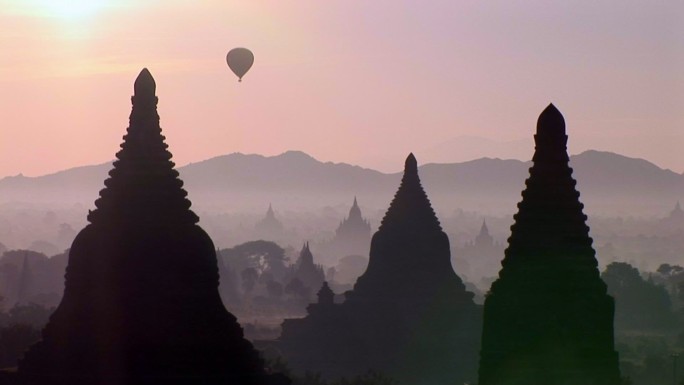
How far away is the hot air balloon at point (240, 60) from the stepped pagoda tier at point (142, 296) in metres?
56.4

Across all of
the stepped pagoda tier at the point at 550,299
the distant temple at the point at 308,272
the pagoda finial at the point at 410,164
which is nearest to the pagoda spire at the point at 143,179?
the stepped pagoda tier at the point at 550,299

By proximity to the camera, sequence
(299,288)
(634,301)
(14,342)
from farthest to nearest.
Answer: (299,288) → (634,301) → (14,342)

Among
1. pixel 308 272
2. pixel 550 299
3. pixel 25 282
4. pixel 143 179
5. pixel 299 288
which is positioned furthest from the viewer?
pixel 308 272

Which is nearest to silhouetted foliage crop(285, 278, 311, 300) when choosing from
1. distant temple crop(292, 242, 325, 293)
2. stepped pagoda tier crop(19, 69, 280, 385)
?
distant temple crop(292, 242, 325, 293)

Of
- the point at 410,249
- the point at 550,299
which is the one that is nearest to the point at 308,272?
the point at 410,249

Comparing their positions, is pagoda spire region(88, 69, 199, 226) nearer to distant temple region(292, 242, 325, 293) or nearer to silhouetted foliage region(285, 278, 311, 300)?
silhouetted foliage region(285, 278, 311, 300)

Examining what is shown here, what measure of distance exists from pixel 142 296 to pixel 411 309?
26198 mm

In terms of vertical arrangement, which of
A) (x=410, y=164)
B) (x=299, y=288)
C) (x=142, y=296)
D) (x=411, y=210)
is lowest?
(x=142, y=296)

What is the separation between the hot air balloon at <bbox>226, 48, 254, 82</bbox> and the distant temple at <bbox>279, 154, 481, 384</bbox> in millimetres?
31493

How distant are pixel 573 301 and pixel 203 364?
6.47 metres

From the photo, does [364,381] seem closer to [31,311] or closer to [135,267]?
[135,267]

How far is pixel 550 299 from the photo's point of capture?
29891 millimetres

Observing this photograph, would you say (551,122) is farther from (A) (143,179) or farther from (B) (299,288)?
(B) (299,288)

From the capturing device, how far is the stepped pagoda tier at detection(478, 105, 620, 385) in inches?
1169
